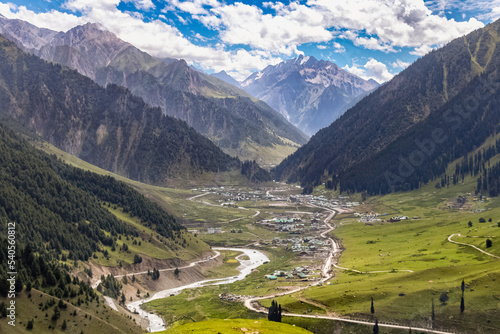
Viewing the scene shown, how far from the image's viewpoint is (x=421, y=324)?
108 metres

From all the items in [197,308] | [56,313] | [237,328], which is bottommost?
[197,308]

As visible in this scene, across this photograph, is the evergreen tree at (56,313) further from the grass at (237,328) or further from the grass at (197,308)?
the grass at (197,308)

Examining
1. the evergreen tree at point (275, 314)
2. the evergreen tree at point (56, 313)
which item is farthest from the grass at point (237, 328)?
the evergreen tree at point (56, 313)

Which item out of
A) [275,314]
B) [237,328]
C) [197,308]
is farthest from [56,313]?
[197,308]

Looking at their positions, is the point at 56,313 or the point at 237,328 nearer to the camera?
the point at 56,313

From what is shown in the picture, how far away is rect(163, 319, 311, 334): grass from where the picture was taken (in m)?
95.0

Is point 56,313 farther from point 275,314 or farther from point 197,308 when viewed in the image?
point 197,308

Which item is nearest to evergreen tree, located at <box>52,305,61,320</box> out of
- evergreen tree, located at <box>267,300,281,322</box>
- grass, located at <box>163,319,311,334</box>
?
grass, located at <box>163,319,311,334</box>

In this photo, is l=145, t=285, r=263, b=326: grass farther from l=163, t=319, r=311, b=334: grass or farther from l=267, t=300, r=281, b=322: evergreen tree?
l=163, t=319, r=311, b=334: grass

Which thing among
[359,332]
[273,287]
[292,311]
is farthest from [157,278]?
[359,332]

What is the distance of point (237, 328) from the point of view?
97.1 m

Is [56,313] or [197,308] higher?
[56,313]

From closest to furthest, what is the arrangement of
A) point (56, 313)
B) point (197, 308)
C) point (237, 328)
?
1. point (56, 313)
2. point (237, 328)
3. point (197, 308)

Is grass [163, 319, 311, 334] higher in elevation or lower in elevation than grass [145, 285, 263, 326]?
higher
